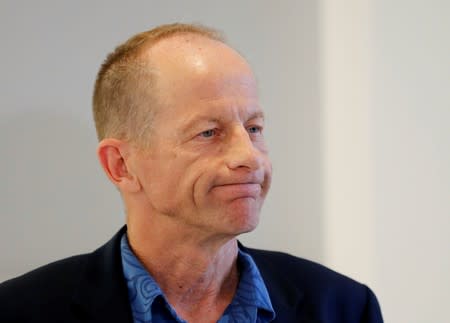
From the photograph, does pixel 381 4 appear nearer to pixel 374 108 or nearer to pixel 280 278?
pixel 374 108

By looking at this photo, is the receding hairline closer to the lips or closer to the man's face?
the man's face

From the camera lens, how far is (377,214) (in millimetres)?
1552

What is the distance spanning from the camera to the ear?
1.12m

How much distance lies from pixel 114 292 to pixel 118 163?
0.24 m

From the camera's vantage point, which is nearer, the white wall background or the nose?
the nose

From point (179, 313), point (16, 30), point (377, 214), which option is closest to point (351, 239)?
point (377, 214)

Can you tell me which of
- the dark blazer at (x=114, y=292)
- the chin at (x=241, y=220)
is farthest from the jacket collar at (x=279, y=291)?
the chin at (x=241, y=220)

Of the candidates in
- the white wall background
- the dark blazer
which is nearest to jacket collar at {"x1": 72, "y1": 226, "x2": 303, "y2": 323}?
the dark blazer

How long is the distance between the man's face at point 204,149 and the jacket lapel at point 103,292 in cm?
16

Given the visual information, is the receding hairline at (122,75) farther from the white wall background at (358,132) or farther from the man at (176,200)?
the white wall background at (358,132)

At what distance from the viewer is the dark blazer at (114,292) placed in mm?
1081

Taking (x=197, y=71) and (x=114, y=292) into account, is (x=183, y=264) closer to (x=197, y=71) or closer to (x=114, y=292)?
(x=114, y=292)

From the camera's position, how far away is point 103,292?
3.59ft

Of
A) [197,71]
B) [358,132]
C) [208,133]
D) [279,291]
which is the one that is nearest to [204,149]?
[208,133]
